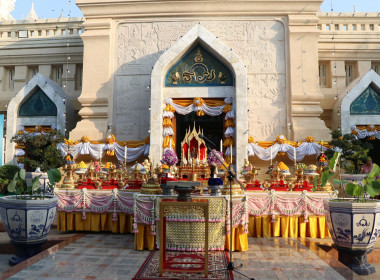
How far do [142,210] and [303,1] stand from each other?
9.97 m

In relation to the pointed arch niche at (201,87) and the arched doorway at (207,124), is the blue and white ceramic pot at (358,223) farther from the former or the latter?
the arched doorway at (207,124)

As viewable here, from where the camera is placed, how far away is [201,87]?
34.2 feet

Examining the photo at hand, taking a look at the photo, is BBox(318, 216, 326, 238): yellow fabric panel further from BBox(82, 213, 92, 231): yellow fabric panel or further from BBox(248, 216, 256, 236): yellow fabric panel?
BBox(82, 213, 92, 231): yellow fabric panel

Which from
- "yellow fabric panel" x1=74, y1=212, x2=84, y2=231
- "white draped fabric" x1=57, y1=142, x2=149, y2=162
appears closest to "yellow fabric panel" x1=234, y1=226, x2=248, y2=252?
"yellow fabric panel" x1=74, y1=212, x2=84, y2=231

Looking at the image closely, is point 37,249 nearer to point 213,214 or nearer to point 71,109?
point 213,214

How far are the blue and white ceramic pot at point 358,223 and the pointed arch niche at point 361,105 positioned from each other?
6925mm

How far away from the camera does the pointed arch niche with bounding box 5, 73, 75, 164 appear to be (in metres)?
11.9

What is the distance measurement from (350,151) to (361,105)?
7.91 feet

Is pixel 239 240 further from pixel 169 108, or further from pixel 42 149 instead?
pixel 42 149

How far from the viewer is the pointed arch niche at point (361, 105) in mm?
10812

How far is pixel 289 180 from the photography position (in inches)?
282

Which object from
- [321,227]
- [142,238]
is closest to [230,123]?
[321,227]

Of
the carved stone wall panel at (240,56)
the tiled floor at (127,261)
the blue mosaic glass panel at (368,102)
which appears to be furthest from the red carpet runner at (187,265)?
the blue mosaic glass panel at (368,102)

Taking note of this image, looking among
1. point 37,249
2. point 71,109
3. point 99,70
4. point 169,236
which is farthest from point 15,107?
point 169,236
